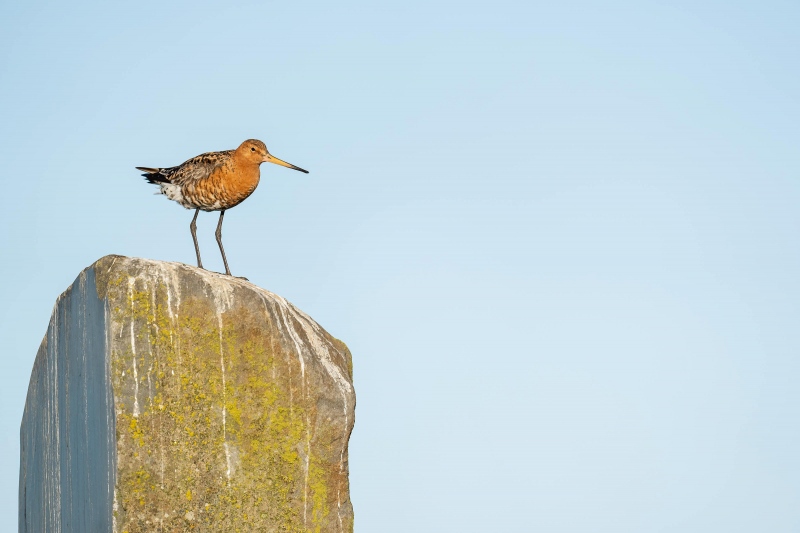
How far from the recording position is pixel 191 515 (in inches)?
330

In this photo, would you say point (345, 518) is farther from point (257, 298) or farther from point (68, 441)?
point (68, 441)

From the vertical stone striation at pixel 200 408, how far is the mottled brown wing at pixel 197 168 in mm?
3052

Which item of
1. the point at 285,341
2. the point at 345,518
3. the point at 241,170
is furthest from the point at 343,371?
the point at 241,170

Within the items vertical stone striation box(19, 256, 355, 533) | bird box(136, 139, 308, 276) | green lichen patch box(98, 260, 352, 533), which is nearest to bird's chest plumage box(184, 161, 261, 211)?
bird box(136, 139, 308, 276)

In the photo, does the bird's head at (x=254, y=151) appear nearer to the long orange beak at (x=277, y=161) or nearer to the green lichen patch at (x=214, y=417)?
the long orange beak at (x=277, y=161)

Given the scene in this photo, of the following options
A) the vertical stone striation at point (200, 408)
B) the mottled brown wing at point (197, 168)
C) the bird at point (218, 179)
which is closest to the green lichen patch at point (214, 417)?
the vertical stone striation at point (200, 408)

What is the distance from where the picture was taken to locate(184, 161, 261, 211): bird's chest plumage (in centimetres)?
1181

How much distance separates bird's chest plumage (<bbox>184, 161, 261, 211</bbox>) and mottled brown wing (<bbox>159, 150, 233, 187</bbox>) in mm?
72

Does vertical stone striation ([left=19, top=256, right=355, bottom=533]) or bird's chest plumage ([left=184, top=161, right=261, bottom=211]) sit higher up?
bird's chest plumage ([left=184, top=161, right=261, bottom=211])

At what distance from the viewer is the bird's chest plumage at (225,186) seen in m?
11.8

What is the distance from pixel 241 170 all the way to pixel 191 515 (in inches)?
180

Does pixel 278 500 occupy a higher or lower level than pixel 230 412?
lower

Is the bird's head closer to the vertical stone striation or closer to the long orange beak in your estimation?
the long orange beak

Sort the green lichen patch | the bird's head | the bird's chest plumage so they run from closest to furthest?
the green lichen patch < the bird's chest plumage < the bird's head
